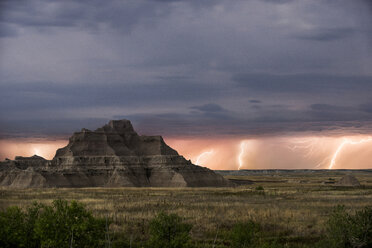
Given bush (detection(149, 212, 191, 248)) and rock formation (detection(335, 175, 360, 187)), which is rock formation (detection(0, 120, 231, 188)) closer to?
rock formation (detection(335, 175, 360, 187))

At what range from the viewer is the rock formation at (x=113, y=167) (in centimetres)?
10256

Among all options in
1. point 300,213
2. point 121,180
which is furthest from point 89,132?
point 300,213

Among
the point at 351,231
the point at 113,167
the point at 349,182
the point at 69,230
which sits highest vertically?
the point at 113,167

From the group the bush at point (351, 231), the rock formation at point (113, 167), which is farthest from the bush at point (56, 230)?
the rock formation at point (113, 167)

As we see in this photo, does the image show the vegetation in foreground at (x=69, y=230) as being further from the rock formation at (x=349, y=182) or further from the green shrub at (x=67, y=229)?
the rock formation at (x=349, y=182)

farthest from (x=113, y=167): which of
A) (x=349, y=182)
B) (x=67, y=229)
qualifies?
(x=67, y=229)

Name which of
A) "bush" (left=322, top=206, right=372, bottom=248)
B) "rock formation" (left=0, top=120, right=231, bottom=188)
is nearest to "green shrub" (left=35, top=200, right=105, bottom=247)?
"bush" (left=322, top=206, right=372, bottom=248)

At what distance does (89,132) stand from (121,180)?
1001 inches

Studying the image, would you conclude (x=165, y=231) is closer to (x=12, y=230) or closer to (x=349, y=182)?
(x=12, y=230)

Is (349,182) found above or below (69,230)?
above

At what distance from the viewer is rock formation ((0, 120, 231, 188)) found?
336ft

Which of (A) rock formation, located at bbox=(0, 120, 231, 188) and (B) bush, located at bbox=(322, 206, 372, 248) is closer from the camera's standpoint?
(B) bush, located at bbox=(322, 206, 372, 248)

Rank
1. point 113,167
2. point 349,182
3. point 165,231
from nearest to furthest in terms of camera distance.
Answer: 1. point 165,231
2. point 349,182
3. point 113,167

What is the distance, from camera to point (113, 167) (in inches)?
4363
